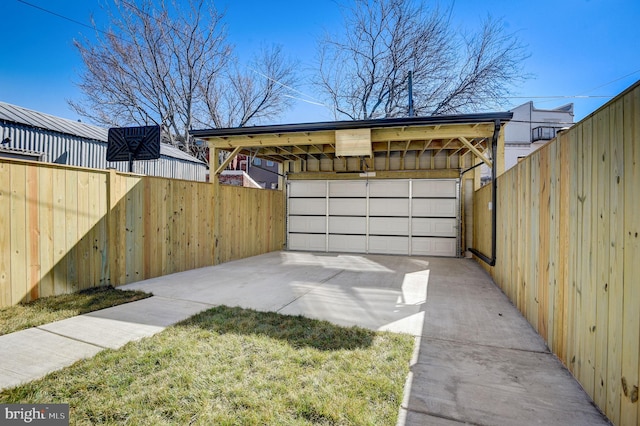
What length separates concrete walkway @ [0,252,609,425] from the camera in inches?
67.2

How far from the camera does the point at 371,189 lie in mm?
8289

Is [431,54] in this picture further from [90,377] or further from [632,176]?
[90,377]

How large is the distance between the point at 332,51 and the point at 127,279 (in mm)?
12425

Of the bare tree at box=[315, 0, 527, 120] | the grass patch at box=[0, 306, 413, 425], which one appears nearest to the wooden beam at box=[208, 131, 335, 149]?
the grass patch at box=[0, 306, 413, 425]

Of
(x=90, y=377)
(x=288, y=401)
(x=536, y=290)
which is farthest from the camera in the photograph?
(x=536, y=290)

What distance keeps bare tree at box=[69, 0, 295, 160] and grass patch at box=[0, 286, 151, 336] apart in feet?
47.1

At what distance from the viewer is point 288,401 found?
1673mm

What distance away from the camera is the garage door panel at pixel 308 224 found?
8.61 metres

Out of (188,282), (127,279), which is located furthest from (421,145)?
(127,279)

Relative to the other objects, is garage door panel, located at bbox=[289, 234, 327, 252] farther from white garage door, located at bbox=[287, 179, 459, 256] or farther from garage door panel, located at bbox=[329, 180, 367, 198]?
garage door panel, located at bbox=[329, 180, 367, 198]

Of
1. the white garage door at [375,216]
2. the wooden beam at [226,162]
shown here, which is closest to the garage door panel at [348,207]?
the white garage door at [375,216]

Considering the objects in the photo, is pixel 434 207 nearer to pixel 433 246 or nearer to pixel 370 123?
pixel 433 246

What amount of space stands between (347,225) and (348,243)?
492mm

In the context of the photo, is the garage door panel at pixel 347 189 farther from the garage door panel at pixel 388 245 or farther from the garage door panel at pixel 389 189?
the garage door panel at pixel 388 245
